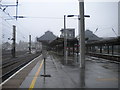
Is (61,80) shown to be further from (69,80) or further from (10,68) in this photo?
(10,68)

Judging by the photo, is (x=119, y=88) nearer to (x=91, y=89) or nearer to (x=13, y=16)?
(x=91, y=89)

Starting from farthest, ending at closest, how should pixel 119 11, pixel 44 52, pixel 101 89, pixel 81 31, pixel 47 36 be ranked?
pixel 47 36
pixel 119 11
pixel 81 31
pixel 44 52
pixel 101 89

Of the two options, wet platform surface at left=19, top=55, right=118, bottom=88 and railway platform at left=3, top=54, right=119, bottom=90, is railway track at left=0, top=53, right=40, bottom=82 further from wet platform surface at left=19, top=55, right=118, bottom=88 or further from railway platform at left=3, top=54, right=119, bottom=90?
wet platform surface at left=19, top=55, right=118, bottom=88

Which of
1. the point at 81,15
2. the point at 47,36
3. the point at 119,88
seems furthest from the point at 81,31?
the point at 47,36

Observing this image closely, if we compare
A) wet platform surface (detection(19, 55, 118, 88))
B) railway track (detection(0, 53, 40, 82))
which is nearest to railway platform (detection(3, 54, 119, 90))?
wet platform surface (detection(19, 55, 118, 88))

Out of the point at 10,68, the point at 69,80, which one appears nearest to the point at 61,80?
the point at 69,80

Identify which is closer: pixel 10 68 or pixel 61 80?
pixel 61 80

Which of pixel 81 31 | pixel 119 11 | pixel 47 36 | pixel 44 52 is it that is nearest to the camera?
pixel 44 52

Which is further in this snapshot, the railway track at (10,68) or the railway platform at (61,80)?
the railway track at (10,68)

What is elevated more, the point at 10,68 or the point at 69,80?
the point at 69,80

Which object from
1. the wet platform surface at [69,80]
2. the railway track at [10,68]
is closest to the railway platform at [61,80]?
the wet platform surface at [69,80]

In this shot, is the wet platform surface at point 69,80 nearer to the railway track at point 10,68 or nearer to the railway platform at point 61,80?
the railway platform at point 61,80

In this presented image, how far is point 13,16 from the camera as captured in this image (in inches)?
752

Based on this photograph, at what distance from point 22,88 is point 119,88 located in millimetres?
4240
